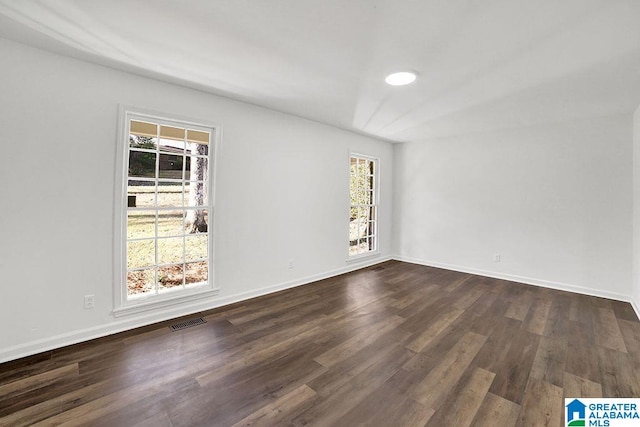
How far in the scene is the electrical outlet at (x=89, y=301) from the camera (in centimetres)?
257

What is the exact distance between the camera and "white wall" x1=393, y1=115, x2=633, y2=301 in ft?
12.6

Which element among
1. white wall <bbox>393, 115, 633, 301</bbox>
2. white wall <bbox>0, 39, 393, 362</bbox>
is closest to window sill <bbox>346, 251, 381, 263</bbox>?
white wall <bbox>393, 115, 633, 301</bbox>

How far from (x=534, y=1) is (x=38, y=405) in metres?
3.92

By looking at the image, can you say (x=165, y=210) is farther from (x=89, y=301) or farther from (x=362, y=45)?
(x=362, y=45)

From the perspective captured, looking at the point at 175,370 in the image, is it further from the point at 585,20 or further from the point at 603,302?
the point at 603,302

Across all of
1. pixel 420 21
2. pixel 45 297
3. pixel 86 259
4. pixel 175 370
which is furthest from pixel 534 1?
pixel 45 297

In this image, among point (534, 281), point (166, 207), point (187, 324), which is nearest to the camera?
point (187, 324)

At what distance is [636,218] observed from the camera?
3.48 m

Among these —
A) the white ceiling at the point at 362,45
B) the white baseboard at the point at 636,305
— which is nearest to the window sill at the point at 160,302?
the white ceiling at the point at 362,45

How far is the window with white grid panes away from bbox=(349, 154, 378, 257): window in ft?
8.89

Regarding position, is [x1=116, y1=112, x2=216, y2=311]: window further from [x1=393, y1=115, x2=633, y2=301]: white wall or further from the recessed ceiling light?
[x1=393, y1=115, x2=633, y2=301]: white wall

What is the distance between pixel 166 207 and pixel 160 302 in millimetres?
1020

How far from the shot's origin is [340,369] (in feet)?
7.18

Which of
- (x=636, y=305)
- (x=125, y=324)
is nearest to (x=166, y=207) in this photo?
(x=125, y=324)
